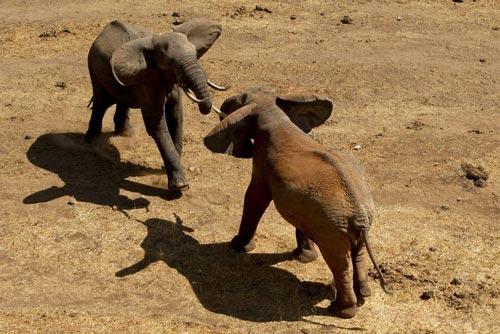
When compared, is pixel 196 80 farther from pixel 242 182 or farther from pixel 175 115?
pixel 242 182

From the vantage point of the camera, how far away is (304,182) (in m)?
8.19

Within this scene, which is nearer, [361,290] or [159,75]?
[361,290]

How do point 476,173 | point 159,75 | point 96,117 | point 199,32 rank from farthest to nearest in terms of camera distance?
point 96,117, point 476,173, point 199,32, point 159,75

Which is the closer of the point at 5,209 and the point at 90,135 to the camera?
the point at 5,209

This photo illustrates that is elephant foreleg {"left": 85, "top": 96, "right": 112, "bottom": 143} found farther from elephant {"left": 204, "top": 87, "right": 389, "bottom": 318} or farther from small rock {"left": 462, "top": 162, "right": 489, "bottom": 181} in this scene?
small rock {"left": 462, "top": 162, "right": 489, "bottom": 181}

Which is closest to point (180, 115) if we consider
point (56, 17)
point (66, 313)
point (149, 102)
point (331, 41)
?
point (149, 102)

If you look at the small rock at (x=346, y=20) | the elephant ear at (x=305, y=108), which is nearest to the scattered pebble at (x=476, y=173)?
the elephant ear at (x=305, y=108)

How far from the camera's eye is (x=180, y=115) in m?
11.3

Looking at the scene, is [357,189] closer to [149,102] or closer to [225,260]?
[225,260]

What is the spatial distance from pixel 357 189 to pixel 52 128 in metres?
7.04

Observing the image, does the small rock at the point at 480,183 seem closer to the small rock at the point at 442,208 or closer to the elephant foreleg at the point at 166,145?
the small rock at the point at 442,208

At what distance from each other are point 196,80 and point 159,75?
962 mm

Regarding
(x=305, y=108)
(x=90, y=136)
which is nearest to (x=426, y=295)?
(x=305, y=108)

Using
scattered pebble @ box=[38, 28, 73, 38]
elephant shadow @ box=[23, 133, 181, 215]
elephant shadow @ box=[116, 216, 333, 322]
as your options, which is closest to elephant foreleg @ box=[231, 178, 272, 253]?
elephant shadow @ box=[116, 216, 333, 322]
